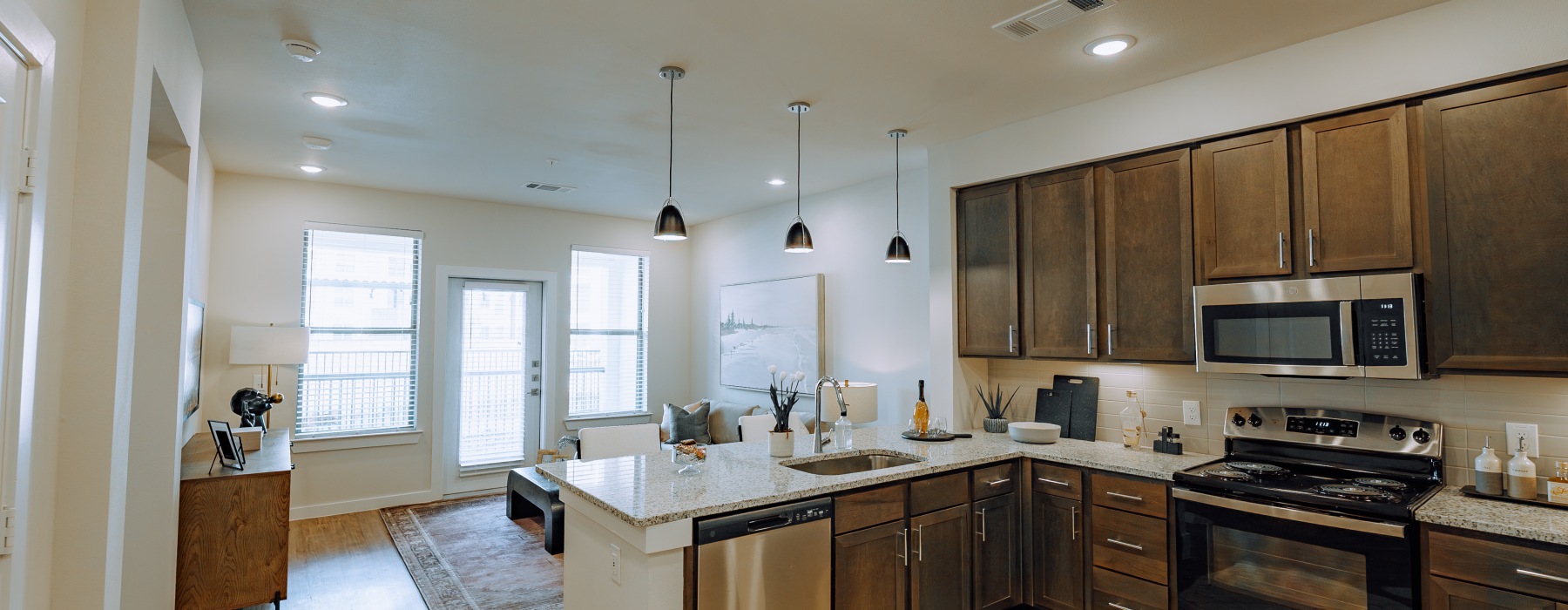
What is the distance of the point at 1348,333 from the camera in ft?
8.95

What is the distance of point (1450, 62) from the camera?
2549 mm

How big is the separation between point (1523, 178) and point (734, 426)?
4.89 metres

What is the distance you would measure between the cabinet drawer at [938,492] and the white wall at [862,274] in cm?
171

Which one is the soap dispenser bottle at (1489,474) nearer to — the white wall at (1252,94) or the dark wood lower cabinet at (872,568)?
the white wall at (1252,94)

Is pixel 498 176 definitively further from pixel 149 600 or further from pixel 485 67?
pixel 149 600

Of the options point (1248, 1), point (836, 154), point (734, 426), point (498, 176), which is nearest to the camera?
point (1248, 1)

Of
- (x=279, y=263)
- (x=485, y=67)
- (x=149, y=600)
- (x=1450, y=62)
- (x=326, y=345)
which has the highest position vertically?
(x=485, y=67)

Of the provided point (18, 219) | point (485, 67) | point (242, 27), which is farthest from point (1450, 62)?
point (242, 27)

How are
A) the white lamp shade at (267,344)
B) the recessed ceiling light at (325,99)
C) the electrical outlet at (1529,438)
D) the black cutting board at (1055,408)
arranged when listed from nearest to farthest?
the electrical outlet at (1529,438)
the recessed ceiling light at (325,99)
the black cutting board at (1055,408)
the white lamp shade at (267,344)

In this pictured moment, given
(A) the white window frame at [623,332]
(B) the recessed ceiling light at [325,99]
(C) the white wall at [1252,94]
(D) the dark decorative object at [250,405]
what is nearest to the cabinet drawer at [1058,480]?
(C) the white wall at [1252,94]

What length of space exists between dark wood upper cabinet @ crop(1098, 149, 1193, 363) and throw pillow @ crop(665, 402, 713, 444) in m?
3.57

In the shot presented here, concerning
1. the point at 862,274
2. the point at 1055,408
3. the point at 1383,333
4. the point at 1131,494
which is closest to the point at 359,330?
the point at 862,274

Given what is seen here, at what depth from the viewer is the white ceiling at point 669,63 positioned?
266cm

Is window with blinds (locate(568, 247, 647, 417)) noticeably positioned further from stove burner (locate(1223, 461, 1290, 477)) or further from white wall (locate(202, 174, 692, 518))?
stove burner (locate(1223, 461, 1290, 477))
